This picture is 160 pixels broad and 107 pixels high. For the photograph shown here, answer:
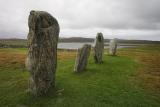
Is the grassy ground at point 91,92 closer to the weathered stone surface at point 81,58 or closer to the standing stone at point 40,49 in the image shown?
the weathered stone surface at point 81,58

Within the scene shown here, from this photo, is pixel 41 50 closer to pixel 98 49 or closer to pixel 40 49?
pixel 40 49

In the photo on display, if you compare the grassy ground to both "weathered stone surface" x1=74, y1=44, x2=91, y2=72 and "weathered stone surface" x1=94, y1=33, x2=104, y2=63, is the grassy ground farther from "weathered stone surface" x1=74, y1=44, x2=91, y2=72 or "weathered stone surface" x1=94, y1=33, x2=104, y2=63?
"weathered stone surface" x1=94, y1=33, x2=104, y2=63

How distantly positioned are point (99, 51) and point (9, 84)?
13447 millimetres

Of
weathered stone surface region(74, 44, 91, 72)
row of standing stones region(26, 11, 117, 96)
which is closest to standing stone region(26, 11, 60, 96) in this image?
row of standing stones region(26, 11, 117, 96)

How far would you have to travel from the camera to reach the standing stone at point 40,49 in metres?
15.0

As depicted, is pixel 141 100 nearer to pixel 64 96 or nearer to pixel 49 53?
pixel 64 96

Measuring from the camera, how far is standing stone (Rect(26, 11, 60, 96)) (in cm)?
1498

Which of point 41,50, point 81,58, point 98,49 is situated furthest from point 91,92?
point 98,49

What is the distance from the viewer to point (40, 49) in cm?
1500

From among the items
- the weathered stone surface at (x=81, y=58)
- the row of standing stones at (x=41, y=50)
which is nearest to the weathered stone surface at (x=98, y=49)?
the weathered stone surface at (x=81, y=58)

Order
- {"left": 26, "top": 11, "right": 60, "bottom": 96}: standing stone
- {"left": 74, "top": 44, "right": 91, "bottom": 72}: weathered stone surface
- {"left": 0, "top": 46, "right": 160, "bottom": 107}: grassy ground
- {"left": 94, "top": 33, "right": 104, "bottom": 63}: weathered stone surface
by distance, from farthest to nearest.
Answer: {"left": 94, "top": 33, "right": 104, "bottom": 63}: weathered stone surface → {"left": 74, "top": 44, "right": 91, "bottom": 72}: weathered stone surface → {"left": 26, "top": 11, "right": 60, "bottom": 96}: standing stone → {"left": 0, "top": 46, "right": 160, "bottom": 107}: grassy ground

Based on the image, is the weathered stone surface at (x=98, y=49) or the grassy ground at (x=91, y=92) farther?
the weathered stone surface at (x=98, y=49)

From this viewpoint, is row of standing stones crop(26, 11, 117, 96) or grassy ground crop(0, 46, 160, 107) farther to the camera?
row of standing stones crop(26, 11, 117, 96)

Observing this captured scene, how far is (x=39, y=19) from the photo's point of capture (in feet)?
49.5
